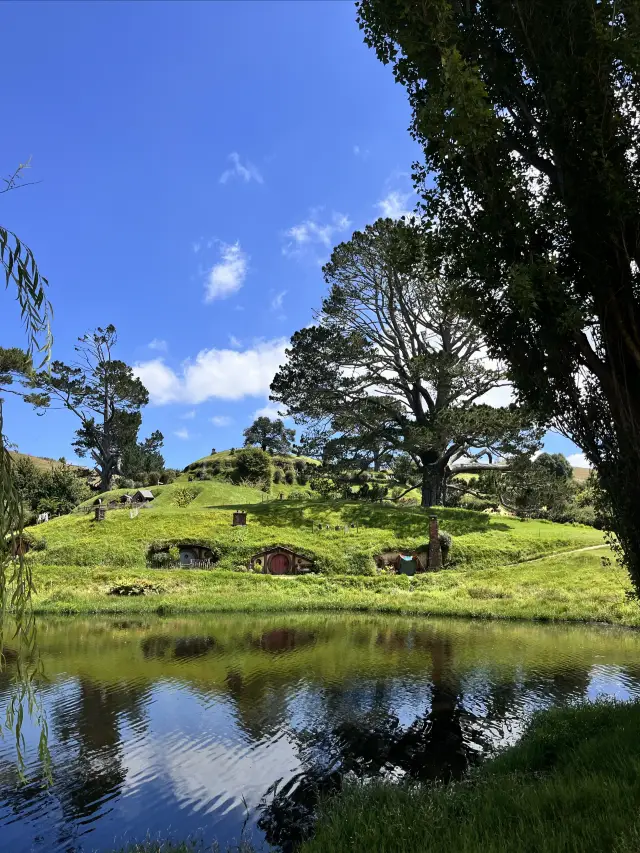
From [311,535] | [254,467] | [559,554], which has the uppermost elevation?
[254,467]

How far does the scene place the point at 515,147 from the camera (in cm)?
1176

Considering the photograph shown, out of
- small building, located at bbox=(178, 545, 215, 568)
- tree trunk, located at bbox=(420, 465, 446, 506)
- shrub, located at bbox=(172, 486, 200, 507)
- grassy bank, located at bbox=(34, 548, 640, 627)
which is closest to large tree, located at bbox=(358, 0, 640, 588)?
grassy bank, located at bbox=(34, 548, 640, 627)

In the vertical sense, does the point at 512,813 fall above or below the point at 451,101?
below

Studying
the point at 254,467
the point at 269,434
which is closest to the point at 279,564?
the point at 254,467

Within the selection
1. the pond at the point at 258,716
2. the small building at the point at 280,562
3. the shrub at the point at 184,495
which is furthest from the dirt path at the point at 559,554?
the shrub at the point at 184,495

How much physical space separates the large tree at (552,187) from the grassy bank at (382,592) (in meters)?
21.9

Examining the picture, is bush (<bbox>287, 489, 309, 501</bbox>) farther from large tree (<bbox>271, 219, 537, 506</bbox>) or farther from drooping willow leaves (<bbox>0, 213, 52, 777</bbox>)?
drooping willow leaves (<bbox>0, 213, 52, 777</bbox>)

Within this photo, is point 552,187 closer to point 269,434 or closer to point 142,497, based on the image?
point 142,497

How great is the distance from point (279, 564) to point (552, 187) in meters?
34.7

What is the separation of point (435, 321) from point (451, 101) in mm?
41652

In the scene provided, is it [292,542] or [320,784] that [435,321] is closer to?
[292,542]

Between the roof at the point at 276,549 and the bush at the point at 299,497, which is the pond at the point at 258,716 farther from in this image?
the bush at the point at 299,497

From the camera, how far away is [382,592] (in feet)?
120

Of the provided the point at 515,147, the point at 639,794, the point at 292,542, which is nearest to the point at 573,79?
the point at 515,147
